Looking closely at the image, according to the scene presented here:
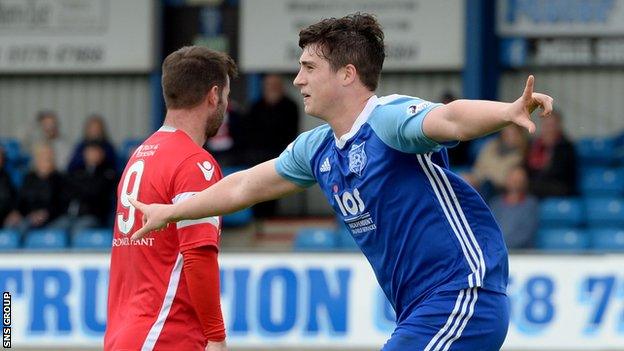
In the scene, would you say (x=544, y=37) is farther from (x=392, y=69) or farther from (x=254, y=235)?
(x=254, y=235)

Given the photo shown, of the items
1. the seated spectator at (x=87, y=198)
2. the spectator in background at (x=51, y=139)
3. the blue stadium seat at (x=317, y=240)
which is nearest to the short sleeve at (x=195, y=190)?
the blue stadium seat at (x=317, y=240)

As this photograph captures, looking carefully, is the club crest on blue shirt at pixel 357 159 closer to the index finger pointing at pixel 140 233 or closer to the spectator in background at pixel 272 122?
the index finger pointing at pixel 140 233

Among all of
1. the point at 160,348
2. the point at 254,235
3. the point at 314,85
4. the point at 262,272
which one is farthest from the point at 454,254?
the point at 254,235

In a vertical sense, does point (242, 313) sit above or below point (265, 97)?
below

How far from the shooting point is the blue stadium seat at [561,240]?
1179cm

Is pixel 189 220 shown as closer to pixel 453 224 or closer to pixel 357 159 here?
pixel 357 159

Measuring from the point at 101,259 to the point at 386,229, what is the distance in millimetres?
6893

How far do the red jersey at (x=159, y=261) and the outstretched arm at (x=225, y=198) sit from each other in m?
0.15

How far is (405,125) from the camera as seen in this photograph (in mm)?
4180

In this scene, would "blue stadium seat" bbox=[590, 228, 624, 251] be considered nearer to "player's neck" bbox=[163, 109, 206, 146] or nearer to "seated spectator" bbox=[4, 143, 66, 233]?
"seated spectator" bbox=[4, 143, 66, 233]

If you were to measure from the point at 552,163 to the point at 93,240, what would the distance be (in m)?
4.37

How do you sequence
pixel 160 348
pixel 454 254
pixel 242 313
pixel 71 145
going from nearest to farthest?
pixel 454 254
pixel 160 348
pixel 242 313
pixel 71 145

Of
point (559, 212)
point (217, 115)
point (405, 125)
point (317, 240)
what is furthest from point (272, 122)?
point (405, 125)

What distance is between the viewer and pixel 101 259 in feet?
36.2
